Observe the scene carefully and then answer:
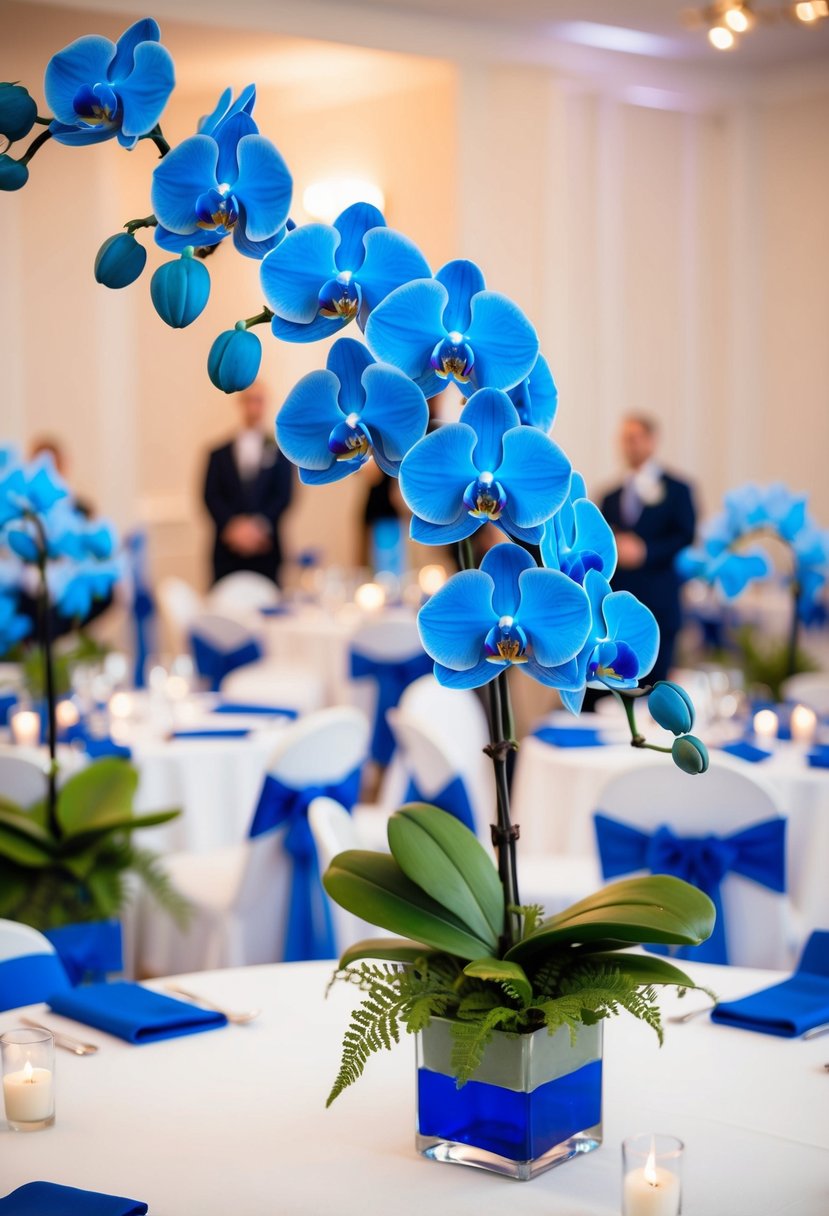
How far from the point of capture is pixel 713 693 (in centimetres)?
464

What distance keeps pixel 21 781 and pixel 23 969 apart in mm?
1394

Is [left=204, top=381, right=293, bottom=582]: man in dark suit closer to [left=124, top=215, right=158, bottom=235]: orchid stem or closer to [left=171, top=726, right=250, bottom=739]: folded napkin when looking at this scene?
[left=171, top=726, right=250, bottom=739]: folded napkin

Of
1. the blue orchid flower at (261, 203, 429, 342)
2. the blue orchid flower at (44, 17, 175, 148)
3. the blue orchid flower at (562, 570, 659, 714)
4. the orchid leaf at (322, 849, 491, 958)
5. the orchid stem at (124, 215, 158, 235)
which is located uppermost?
the blue orchid flower at (44, 17, 175, 148)

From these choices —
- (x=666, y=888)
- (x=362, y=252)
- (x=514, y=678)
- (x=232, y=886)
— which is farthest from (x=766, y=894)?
(x=514, y=678)

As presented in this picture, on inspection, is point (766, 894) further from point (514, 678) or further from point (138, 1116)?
point (514, 678)

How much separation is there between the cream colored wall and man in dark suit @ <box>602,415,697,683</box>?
85.4 inches

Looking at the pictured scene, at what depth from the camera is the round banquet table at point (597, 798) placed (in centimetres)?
397

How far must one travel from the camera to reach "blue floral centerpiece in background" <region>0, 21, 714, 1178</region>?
1404 mm

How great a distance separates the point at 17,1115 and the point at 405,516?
8805mm

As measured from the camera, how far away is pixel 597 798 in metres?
3.67

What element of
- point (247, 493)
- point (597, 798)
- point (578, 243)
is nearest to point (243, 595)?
point (247, 493)

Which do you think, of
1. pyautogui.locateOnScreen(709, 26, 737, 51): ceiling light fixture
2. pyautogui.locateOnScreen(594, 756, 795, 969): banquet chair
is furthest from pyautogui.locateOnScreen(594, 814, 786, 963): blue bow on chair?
pyautogui.locateOnScreen(709, 26, 737, 51): ceiling light fixture

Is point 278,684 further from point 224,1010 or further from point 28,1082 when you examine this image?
point 28,1082

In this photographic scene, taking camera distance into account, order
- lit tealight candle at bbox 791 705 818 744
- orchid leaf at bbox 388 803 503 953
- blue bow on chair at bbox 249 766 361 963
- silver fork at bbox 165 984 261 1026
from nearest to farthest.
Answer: orchid leaf at bbox 388 803 503 953
silver fork at bbox 165 984 261 1026
blue bow on chair at bbox 249 766 361 963
lit tealight candle at bbox 791 705 818 744
